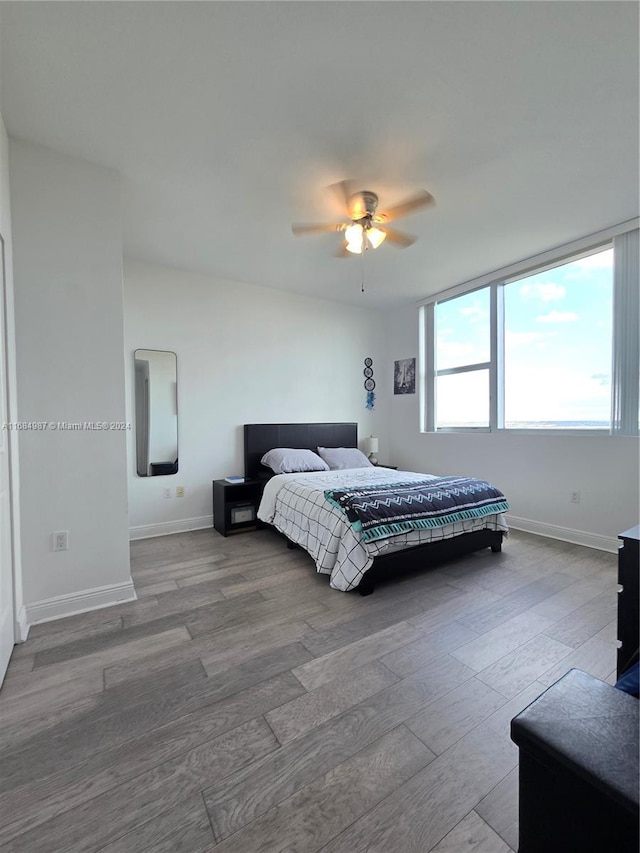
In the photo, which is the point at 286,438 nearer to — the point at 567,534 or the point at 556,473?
the point at 556,473

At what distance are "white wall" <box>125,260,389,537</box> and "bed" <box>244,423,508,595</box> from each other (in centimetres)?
45

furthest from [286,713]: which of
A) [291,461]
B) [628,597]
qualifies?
[291,461]

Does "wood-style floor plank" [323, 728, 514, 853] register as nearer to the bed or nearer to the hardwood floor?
the hardwood floor

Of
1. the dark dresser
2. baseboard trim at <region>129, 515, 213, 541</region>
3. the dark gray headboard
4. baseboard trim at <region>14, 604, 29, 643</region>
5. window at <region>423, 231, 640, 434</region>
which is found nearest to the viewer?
the dark dresser

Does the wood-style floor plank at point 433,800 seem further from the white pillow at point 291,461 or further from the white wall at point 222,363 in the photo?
the white wall at point 222,363

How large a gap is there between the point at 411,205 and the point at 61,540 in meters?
2.88

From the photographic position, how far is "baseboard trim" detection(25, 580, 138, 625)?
6.54 ft

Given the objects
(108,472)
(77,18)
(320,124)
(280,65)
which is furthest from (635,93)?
(108,472)

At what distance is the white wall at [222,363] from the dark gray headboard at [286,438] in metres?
0.13

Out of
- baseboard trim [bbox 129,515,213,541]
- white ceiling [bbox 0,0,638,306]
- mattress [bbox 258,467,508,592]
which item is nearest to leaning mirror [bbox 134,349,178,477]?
baseboard trim [bbox 129,515,213,541]

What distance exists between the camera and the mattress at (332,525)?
2307mm

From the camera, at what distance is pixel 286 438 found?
4.27m

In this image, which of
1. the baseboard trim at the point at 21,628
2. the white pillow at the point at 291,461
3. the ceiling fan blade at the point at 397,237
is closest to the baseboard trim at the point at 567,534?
the white pillow at the point at 291,461

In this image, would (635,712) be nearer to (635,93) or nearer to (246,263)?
(635,93)
